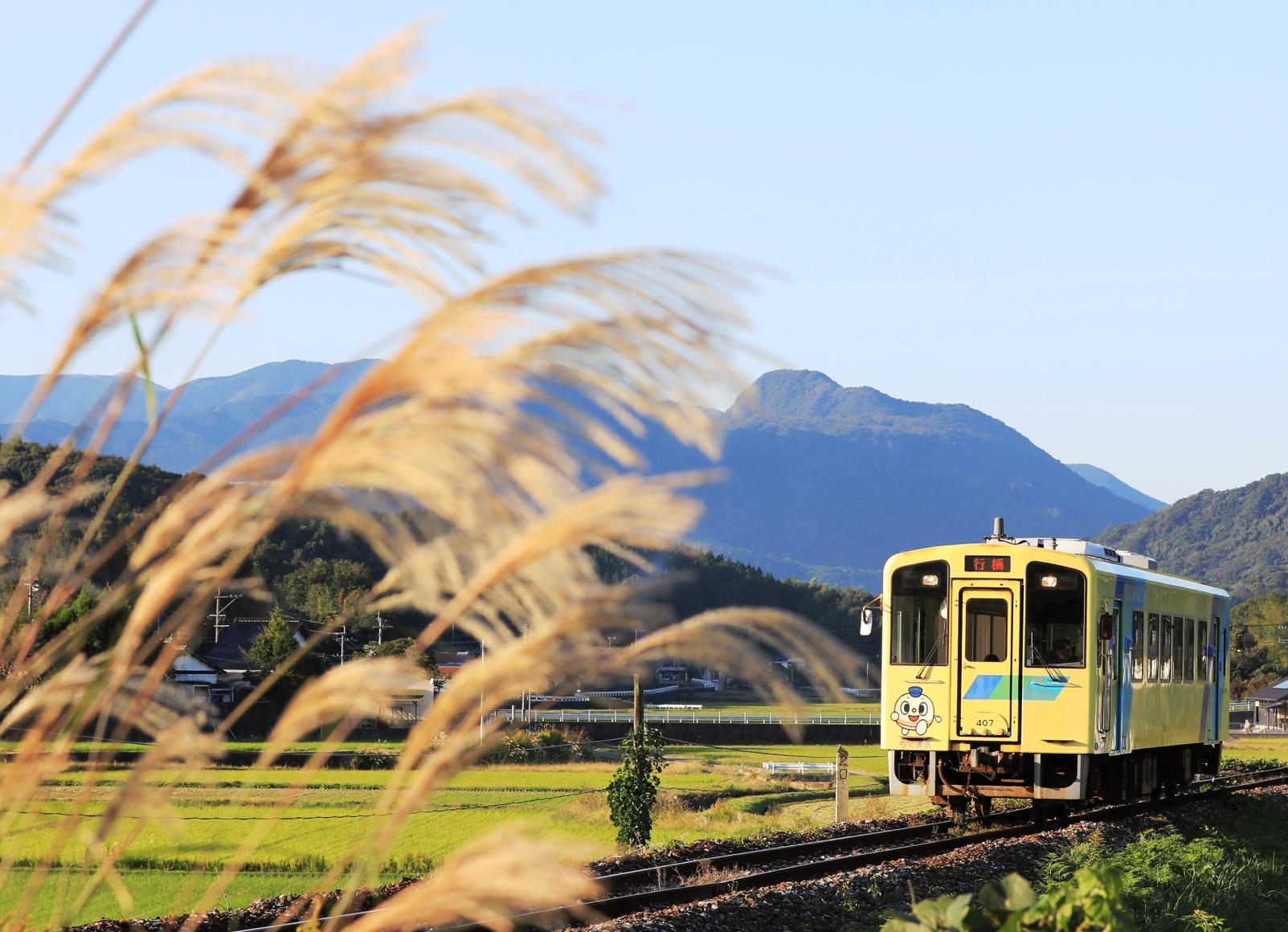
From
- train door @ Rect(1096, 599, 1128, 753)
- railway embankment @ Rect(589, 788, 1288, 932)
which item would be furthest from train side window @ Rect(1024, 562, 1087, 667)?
railway embankment @ Rect(589, 788, 1288, 932)

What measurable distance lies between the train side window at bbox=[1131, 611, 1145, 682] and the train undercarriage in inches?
36.6

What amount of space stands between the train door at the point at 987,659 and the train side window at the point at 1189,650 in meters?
4.84

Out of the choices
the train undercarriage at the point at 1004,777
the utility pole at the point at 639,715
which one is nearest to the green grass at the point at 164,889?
the utility pole at the point at 639,715

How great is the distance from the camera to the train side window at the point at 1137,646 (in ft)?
51.7

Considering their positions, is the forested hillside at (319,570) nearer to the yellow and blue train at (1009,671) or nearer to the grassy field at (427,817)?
the yellow and blue train at (1009,671)

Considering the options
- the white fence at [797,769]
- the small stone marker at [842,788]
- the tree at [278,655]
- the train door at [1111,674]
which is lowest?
the white fence at [797,769]

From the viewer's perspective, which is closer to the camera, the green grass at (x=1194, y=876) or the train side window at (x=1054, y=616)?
the green grass at (x=1194, y=876)

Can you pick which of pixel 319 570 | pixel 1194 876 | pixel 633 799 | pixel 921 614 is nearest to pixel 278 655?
pixel 319 570

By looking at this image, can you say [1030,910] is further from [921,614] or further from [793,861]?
[921,614]

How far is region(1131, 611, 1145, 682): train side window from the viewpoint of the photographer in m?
15.8

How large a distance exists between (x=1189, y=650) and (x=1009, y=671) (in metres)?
5.06

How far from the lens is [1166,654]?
17.5 m

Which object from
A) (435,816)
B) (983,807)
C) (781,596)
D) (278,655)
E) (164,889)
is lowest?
(435,816)

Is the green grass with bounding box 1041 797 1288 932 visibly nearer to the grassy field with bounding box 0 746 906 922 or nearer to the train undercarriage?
the train undercarriage
